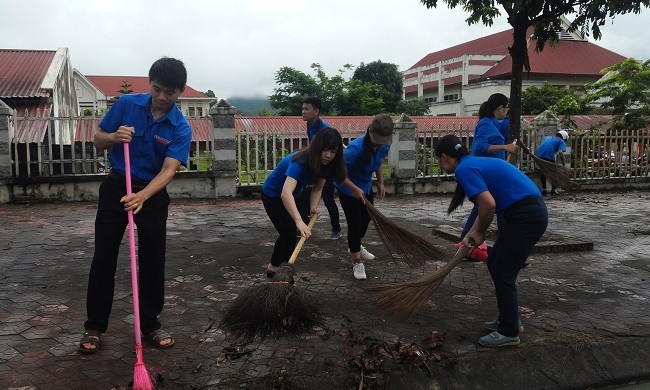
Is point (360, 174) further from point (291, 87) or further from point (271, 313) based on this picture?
point (291, 87)

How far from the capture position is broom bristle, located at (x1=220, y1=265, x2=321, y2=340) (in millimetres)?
3430

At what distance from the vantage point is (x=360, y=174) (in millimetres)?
5203

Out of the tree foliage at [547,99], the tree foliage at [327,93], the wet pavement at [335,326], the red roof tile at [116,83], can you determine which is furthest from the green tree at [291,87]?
the wet pavement at [335,326]

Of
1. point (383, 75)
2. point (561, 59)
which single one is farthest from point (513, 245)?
point (561, 59)

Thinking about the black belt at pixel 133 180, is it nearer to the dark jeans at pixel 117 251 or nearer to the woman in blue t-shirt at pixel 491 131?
the dark jeans at pixel 117 251

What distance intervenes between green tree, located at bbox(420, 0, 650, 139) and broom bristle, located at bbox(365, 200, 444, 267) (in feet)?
9.48

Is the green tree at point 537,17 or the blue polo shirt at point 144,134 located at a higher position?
the green tree at point 537,17

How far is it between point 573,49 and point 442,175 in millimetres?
29939

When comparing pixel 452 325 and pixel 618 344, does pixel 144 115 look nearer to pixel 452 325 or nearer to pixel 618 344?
pixel 452 325

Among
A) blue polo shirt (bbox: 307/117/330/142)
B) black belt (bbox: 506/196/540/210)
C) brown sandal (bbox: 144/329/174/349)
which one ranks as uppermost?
blue polo shirt (bbox: 307/117/330/142)

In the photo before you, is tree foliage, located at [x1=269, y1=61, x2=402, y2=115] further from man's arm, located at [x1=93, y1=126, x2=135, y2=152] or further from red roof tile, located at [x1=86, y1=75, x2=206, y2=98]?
man's arm, located at [x1=93, y1=126, x2=135, y2=152]

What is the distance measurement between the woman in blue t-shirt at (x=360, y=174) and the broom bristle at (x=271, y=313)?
4.78ft

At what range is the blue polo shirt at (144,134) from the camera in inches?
131

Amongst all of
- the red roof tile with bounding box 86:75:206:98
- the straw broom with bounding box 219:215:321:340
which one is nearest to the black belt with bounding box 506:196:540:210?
the straw broom with bounding box 219:215:321:340
